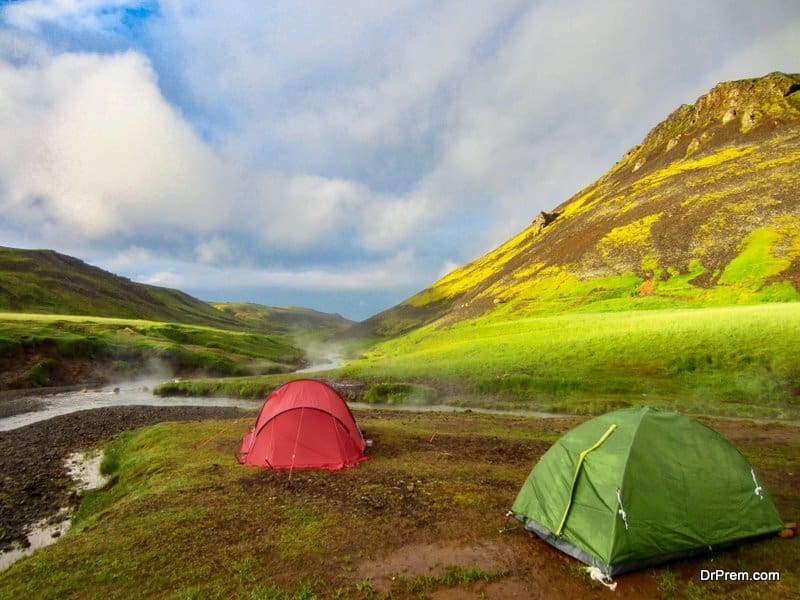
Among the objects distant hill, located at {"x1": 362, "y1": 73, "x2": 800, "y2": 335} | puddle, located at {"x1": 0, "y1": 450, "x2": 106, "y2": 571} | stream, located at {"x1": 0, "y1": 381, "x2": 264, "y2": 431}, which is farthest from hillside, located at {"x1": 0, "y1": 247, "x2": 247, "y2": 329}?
distant hill, located at {"x1": 362, "y1": 73, "x2": 800, "y2": 335}

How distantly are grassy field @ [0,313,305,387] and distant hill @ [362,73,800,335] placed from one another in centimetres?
5253

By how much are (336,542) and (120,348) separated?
2908 inches

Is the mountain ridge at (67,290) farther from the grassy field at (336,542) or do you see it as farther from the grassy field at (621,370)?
the grassy field at (336,542)

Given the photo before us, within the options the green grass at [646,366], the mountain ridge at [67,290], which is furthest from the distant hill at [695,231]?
the mountain ridge at [67,290]

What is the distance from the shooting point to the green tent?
10.3 meters

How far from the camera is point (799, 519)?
41.2 ft

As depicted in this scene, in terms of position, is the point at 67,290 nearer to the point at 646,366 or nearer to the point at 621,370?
the point at 621,370

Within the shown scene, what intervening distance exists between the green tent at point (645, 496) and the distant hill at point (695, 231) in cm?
5946

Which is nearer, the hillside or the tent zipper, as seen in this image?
the tent zipper

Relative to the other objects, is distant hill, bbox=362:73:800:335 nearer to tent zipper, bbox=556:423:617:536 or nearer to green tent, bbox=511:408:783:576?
green tent, bbox=511:408:783:576

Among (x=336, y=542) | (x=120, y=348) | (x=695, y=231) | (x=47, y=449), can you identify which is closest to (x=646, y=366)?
(x=336, y=542)

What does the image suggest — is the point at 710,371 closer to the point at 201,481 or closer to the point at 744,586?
the point at 744,586

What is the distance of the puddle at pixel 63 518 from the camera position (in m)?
14.4

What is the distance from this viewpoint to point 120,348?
2810 inches
